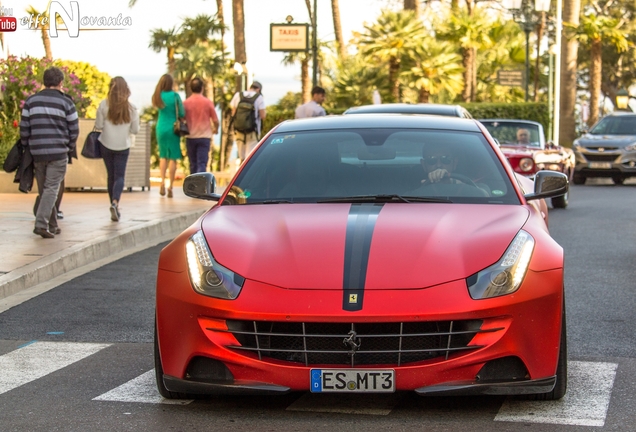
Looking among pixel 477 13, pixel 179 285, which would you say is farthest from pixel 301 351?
pixel 477 13

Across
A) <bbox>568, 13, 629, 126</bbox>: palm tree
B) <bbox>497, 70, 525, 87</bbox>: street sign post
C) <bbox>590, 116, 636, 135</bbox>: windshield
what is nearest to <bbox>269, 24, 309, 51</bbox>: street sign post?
<bbox>590, 116, 636, 135</bbox>: windshield

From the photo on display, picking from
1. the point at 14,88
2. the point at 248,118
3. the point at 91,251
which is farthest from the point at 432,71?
the point at 91,251

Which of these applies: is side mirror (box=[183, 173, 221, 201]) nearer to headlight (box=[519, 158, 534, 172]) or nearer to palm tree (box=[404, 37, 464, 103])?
headlight (box=[519, 158, 534, 172])

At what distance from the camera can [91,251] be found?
11680 mm

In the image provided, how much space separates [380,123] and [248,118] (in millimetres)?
13810

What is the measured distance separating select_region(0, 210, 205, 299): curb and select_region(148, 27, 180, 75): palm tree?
137 feet

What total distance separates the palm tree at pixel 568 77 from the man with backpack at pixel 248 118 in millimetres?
19418

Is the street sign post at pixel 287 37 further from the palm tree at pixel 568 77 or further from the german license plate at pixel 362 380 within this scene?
the german license plate at pixel 362 380

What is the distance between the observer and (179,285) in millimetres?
5383

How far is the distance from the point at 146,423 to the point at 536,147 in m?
14.6

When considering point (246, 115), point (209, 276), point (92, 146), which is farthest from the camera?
point (246, 115)

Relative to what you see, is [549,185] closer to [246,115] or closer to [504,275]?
[504,275]

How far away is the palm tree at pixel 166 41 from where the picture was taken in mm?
56469

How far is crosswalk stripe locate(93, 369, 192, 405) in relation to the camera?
5621 millimetres
